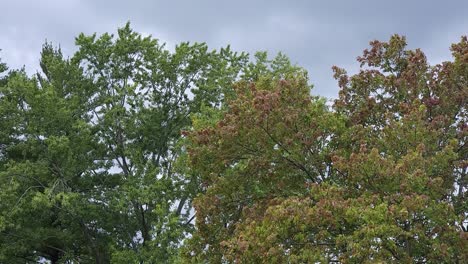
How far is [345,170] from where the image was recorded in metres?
11.5

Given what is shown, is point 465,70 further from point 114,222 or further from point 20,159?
point 20,159

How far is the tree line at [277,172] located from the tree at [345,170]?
0.03 metres

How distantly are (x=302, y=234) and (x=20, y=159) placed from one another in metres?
18.9

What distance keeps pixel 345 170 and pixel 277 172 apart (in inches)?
82.5

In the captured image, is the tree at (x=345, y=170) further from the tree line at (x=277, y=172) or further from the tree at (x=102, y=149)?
the tree at (x=102, y=149)

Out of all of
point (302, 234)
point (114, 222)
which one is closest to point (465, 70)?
point (302, 234)

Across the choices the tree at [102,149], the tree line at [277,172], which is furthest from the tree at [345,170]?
the tree at [102,149]

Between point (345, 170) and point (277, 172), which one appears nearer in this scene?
point (345, 170)

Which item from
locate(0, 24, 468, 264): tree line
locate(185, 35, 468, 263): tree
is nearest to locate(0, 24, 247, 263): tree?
locate(0, 24, 468, 264): tree line

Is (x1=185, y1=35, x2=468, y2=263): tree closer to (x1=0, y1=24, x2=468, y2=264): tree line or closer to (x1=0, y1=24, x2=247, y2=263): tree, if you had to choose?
(x1=0, y1=24, x2=468, y2=264): tree line

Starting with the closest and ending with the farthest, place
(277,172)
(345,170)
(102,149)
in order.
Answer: (345,170) < (277,172) < (102,149)

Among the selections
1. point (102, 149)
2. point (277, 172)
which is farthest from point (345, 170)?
point (102, 149)

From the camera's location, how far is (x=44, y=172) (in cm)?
2183

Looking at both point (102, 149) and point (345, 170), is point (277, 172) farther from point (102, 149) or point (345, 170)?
point (102, 149)
